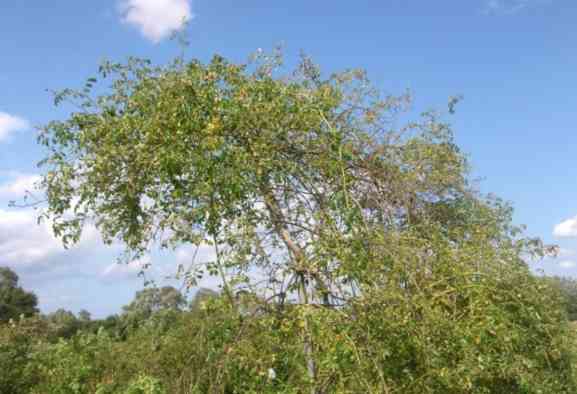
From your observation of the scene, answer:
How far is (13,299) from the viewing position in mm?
24969

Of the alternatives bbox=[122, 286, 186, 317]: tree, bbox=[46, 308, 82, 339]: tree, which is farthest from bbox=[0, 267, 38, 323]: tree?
bbox=[122, 286, 186, 317]: tree

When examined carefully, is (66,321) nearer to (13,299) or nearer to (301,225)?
(13,299)

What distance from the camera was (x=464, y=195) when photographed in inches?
225

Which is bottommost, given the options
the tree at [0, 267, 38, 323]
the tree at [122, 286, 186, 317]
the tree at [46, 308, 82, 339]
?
the tree at [122, 286, 186, 317]

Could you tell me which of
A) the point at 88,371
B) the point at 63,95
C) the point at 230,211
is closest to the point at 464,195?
the point at 230,211

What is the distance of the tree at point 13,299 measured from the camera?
24.3 meters

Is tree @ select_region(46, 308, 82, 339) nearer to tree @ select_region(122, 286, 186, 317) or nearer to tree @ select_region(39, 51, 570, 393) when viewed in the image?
tree @ select_region(122, 286, 186, 317)

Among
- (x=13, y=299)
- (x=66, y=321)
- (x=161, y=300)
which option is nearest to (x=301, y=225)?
(x=161, y=300)

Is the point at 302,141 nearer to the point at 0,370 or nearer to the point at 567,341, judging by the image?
the point at 567,341

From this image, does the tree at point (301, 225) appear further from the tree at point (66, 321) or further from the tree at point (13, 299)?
the tree at point (13, 299)

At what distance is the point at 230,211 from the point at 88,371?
16.3 feet

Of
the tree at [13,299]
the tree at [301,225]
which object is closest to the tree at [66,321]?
the tree at [13,299]

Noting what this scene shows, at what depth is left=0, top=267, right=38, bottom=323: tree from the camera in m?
24.3

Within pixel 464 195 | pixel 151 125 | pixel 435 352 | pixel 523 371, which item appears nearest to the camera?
pixel 435 352
